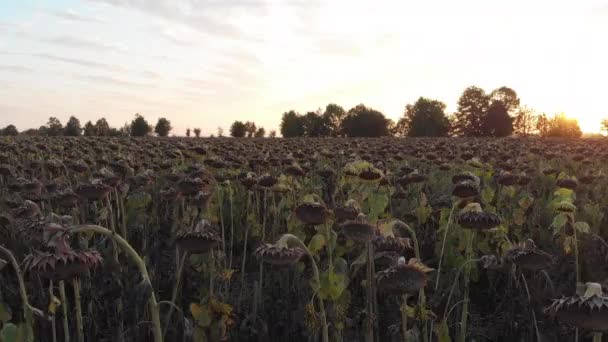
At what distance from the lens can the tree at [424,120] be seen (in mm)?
103938

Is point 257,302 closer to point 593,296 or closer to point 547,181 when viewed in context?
point 593,296

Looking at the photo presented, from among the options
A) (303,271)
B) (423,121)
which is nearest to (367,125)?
(423,121)

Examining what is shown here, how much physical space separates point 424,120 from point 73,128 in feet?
223

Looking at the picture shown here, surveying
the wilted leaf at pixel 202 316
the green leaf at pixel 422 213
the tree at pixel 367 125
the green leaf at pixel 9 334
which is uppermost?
the tree at pixel 367 125

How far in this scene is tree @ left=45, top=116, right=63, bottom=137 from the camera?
54369 mm

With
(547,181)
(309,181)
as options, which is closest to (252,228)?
(309,181)

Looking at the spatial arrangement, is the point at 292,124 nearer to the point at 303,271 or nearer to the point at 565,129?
the point at 565,129

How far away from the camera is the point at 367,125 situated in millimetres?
100000

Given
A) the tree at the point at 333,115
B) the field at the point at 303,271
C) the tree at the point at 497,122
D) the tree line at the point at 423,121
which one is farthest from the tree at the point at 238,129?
the field at the point at 303,271

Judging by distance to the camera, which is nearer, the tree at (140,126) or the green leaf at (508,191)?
the green leaf at (508,191)

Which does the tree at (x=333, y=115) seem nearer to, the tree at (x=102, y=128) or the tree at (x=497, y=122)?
the tree at (x=497, y=122)

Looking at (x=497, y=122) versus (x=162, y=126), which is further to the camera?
(x=497, y=122)

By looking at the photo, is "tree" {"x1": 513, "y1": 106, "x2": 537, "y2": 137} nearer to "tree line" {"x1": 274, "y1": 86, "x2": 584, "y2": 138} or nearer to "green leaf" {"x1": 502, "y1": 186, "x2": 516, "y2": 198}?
"tree line" {"x1": 274, "y1": 86, "x2": 584, "y2": 138}

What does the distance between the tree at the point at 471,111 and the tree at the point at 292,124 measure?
3070 centimetres
